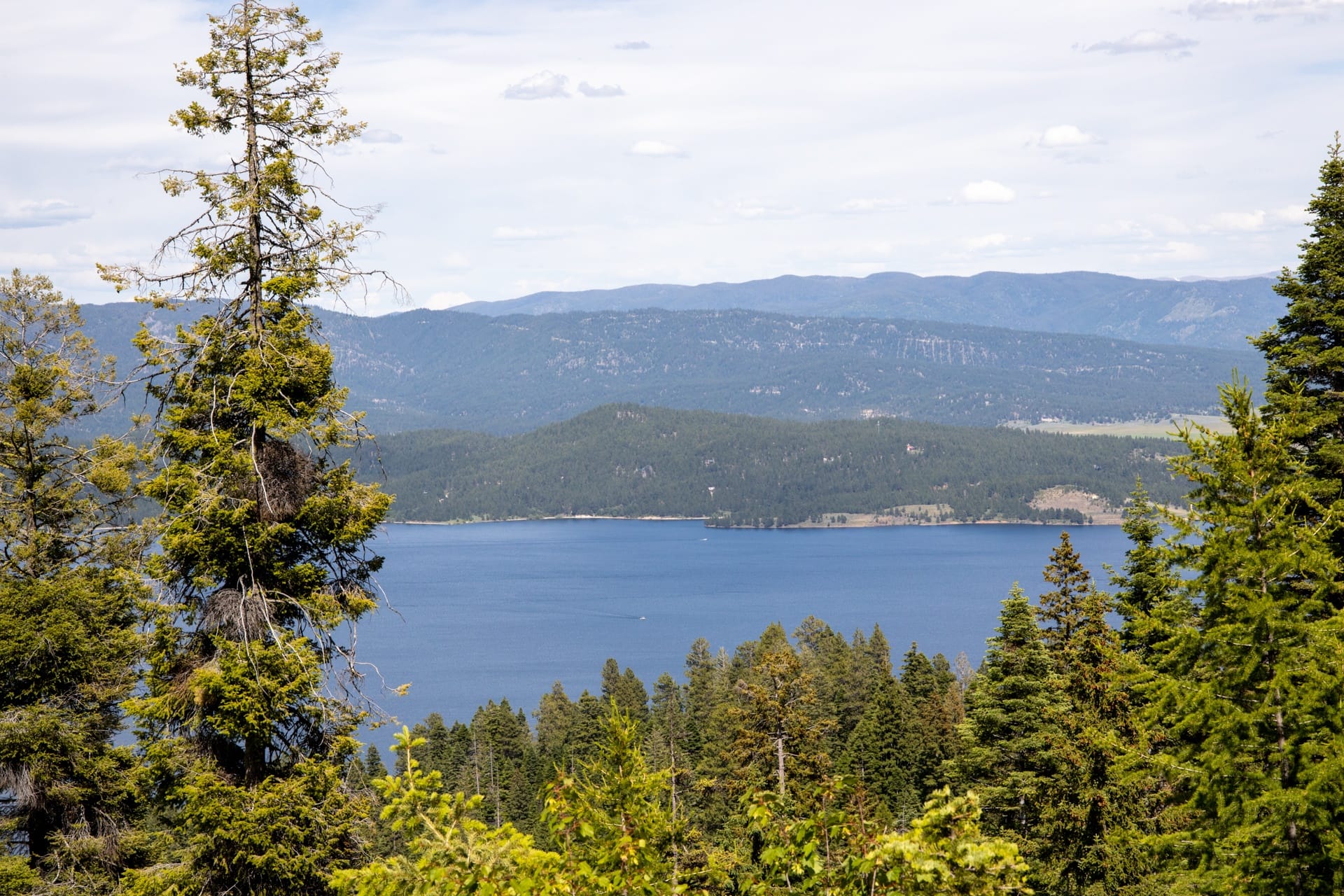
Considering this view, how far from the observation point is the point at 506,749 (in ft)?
270

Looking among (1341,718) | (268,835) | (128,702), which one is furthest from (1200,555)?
(128,702)

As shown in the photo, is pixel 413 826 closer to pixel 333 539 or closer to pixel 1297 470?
pixel 333 539

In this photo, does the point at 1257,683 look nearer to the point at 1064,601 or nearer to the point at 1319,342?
the point at 1319,342

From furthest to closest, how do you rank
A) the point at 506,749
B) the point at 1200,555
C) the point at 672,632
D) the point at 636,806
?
the point at 672,632, the point at 506,749, the point at 1200,555, the point at 636,806

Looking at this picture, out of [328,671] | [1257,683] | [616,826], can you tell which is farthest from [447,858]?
[1257,683]

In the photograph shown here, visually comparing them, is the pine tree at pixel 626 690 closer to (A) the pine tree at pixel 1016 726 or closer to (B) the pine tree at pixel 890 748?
(B) the pine tree at pixel 890 748

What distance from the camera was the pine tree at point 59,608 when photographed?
688 inches

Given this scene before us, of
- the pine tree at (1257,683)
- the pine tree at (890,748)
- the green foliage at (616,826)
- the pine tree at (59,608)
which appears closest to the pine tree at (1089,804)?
the pine tree at (1257,683)

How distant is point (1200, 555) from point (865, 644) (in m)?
94.1

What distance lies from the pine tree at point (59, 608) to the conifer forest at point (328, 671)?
2.4 inches

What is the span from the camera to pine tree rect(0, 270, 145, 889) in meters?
Answer: 17.5

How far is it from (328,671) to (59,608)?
774 centimetres

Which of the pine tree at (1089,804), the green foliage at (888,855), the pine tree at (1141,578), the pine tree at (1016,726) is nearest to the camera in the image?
the green foliage at (888,855)

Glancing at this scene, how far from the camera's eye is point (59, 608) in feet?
59.5
